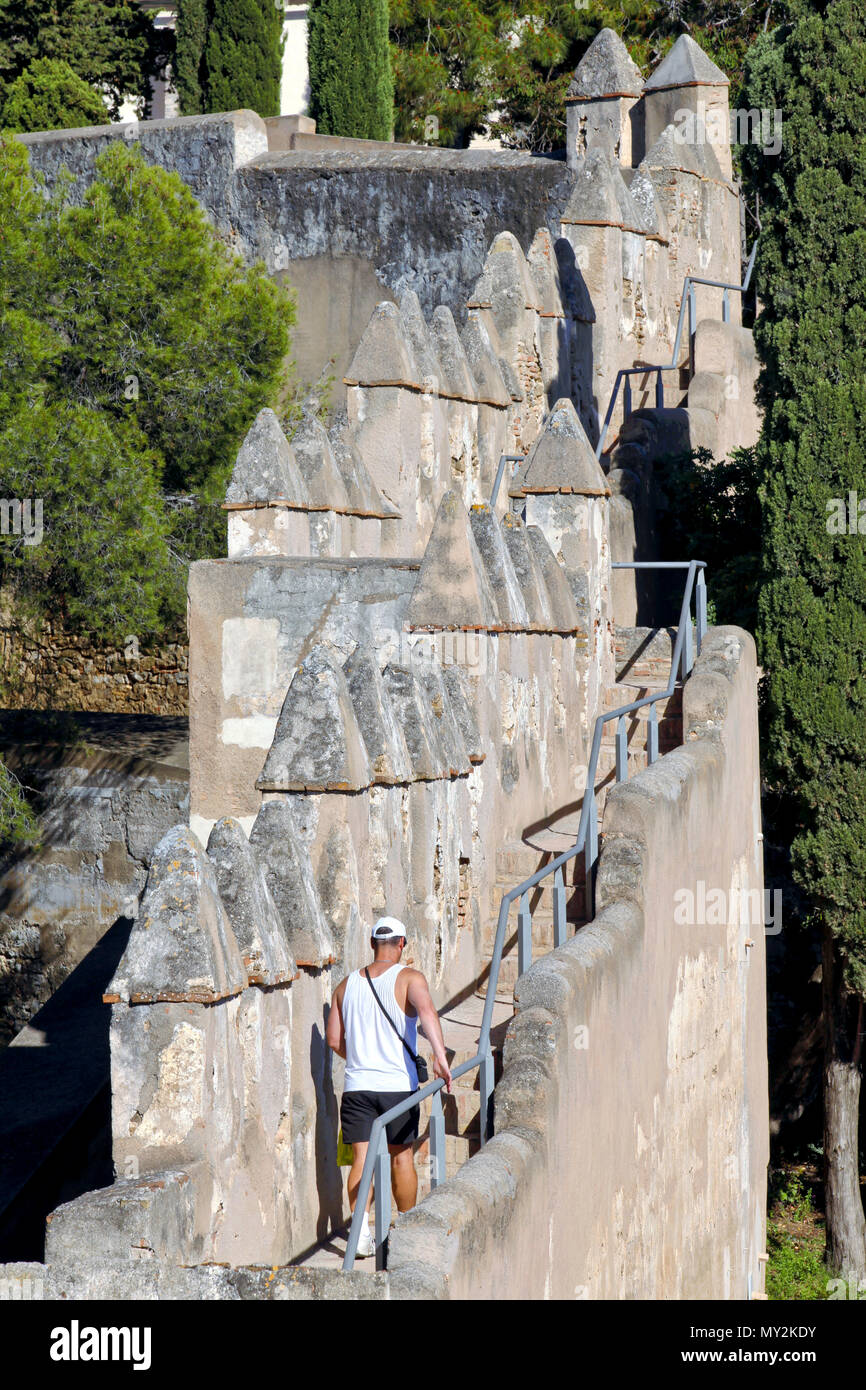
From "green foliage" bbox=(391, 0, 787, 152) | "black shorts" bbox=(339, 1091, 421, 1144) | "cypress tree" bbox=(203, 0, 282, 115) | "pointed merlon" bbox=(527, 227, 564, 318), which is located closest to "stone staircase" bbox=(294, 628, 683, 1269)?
"black shorts" bbox=(339, 1091, 421, 1144)

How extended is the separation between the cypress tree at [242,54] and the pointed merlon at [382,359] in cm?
1439

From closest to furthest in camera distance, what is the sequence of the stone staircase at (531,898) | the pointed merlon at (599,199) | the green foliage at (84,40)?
the stone staircase at (531,898) → the pointed merlon at (599,199) → the green foliage at (84,40)

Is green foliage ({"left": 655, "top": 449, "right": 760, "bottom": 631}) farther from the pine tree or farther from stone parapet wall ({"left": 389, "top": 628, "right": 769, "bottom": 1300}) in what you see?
the pine tree

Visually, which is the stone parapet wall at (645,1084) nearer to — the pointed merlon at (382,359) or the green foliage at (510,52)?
the pointed merlon at (382,359)

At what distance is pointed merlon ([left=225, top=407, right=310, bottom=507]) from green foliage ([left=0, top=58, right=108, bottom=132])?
16668 mm

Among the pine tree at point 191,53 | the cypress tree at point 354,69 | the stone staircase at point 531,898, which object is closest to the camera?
the stone staircase at point 531,898

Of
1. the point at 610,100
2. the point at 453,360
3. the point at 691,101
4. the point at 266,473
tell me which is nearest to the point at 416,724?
the point at 266,473

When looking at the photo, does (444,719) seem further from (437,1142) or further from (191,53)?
(191,53)

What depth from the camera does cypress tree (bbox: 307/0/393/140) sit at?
24.0m

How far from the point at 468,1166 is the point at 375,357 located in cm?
693

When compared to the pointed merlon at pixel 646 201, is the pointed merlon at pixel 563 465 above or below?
below

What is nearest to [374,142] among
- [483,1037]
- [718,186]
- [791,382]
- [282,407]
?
[282,407]

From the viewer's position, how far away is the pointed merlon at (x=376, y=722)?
23.3 ft

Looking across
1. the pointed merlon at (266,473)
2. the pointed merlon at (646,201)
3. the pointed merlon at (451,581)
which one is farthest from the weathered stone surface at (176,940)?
the pointed merlon at (646,201)
